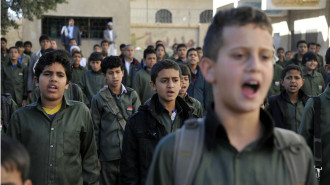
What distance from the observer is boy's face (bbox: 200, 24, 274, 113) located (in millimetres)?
1920

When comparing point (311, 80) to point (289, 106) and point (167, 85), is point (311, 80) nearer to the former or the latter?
point (289, 106)

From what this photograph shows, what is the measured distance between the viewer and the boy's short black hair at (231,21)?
2002 millimetres

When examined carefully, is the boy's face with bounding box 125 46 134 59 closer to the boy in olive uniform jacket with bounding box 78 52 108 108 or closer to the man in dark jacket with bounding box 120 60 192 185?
the boy in olive uniform jacket with bounding box 78 52 108 108

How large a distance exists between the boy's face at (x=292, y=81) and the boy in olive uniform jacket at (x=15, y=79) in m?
7.02

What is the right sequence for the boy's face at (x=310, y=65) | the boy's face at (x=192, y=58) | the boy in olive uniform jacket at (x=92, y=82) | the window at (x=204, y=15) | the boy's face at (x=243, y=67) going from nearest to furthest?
the boy's face at (x=243, y=67)
the boy in olive uniform jacket at (x=92, y=82)
the boy's face at (x=192, y=58)
the boy's face at (x=310, y=65)
the window at (x=204, y=15)

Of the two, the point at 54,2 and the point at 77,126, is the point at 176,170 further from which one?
the point at 54,2

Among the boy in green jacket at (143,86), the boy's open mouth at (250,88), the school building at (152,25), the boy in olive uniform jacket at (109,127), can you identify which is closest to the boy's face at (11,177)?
the boy's open mouth at (250,88)

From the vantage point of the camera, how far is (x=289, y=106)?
6.22 meters

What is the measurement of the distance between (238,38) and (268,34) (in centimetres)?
14

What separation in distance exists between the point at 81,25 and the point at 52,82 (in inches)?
805

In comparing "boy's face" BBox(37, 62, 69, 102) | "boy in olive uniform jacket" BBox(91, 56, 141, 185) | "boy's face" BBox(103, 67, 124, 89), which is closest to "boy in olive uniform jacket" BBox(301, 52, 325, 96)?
"boy's face" BBox(103, 67, 124, 89)

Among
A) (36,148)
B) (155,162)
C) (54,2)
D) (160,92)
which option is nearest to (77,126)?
(36,148)

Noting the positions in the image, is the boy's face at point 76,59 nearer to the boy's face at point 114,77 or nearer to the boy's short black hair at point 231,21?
the boy's face at point 114,77

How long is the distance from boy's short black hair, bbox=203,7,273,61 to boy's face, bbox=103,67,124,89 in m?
4.20
